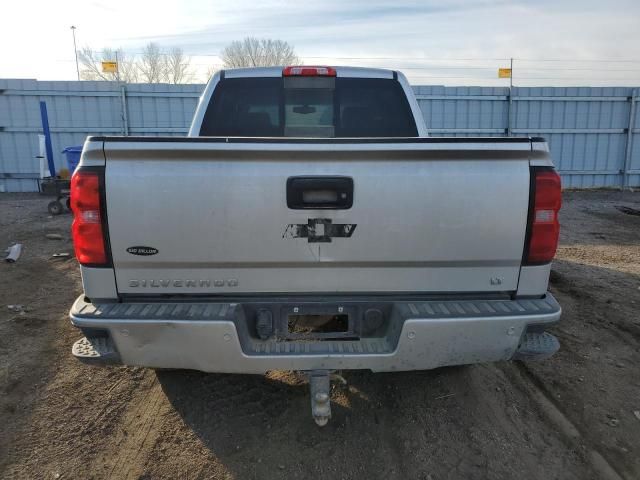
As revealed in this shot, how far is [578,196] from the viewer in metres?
14.2

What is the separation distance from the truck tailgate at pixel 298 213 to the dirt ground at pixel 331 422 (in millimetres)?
1055

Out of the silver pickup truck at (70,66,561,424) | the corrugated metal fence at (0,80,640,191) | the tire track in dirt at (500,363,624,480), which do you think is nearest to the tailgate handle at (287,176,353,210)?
the silver pickup truck at (70,66,561,424)

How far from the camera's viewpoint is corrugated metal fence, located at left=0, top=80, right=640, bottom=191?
14.1m

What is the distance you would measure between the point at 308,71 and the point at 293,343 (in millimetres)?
2322

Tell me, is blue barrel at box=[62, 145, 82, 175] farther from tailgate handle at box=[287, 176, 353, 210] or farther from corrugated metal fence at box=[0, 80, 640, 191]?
tailgate handle at box=[287, 176, 353, 210]

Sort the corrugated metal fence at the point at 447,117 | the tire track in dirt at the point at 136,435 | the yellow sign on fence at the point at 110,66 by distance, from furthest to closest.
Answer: the yellow sign on fence at the point at 110,66
the corrugated metal fence at the point at 447,117
the tire track in dirt at the point at 136,435

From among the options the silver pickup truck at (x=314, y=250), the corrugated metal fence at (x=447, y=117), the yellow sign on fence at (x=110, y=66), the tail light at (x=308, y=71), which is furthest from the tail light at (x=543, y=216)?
the yellow sign on fence at (x=110, y=66)

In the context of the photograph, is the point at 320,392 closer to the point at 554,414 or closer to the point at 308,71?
the point at 554,414

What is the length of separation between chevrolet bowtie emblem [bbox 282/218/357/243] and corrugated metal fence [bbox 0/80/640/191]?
13.0m

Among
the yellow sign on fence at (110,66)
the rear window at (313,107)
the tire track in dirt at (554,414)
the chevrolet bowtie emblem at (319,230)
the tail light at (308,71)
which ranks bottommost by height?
the tire track in dirt at (554,414)

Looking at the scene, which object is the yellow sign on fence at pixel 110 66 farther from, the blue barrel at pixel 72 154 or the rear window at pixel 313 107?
the rear window at pixel 313 107

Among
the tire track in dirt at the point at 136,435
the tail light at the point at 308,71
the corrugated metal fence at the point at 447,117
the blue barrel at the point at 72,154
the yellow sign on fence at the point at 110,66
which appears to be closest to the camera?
the tire track in dirt at the point at 136,435

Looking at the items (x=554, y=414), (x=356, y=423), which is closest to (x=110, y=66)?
(x=356, y=423)

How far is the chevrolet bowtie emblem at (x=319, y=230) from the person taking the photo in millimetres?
2359
